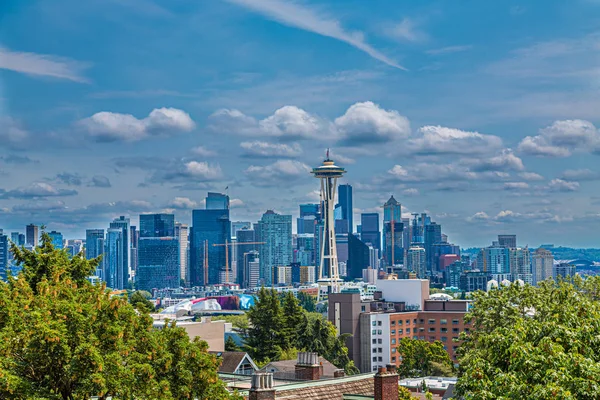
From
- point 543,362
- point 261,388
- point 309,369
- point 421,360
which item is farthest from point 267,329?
point 543,362

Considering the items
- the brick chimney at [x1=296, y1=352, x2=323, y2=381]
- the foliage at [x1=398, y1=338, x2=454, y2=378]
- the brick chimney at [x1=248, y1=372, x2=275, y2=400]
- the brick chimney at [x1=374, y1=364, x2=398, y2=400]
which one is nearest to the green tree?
the foliage at [x1=398, y1=338, x2=454, y2=378]

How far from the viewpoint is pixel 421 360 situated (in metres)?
127

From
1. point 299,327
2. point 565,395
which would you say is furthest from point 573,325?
point 299,327

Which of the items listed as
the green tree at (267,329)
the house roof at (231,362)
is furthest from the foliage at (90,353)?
the green tree at (267,329)

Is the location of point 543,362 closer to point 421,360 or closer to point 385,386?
point 385,386

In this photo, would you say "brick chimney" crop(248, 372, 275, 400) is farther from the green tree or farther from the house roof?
the green tree

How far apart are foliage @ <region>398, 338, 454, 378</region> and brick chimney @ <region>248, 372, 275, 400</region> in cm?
9112

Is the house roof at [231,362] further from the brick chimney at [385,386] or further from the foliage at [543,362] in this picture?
the foliage at [543,362]

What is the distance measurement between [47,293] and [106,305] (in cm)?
355

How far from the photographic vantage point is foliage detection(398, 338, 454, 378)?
12350 centimetres

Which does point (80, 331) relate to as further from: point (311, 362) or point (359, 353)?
point (359, 353)

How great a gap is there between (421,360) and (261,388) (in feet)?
314

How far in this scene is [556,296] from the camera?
3947cm

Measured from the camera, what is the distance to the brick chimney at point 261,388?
3353 cm
